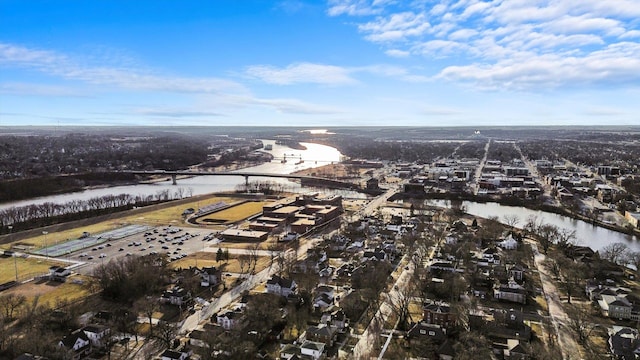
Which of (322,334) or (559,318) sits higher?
(322,334)

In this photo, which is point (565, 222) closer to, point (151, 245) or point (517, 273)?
point (517, 273)

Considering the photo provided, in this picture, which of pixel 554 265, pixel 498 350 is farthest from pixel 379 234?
pixel 498 350

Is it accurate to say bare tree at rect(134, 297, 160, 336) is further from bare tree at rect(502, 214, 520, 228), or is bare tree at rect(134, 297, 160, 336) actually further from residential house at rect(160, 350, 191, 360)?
bare tree at rect(502, 214, 520, 228)

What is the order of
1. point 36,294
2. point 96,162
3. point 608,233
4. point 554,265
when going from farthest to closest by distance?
point 96,162, point 608,233, point 554,265, point 36,294

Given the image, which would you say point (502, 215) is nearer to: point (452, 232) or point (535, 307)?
point (452, 232)

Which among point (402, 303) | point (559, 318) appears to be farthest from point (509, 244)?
point (402, 303)

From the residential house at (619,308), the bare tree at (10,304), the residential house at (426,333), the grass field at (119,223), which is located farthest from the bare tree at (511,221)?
the bare tree at (10,304)
